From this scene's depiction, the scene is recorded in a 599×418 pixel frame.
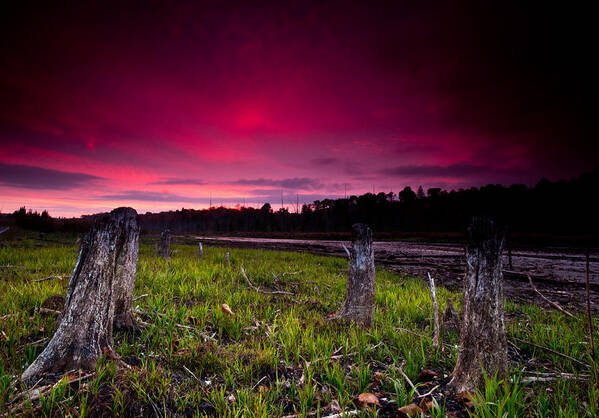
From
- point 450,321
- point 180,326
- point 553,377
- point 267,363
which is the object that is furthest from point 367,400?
point 180,326

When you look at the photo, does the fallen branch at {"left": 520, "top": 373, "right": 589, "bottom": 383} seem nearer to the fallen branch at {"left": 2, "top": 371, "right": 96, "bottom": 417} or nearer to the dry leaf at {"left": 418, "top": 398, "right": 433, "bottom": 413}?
the dry leaf at {"left": 418, "top": 398, "right": 433, "bottom": 413}

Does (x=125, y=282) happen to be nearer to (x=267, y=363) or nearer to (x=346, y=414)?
(x=267, y=363)

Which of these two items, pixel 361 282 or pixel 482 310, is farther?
pixel 361 282

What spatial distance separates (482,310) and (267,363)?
2.25 m

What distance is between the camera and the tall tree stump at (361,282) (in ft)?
14.2

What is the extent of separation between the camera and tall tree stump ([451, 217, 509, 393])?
7.82ft

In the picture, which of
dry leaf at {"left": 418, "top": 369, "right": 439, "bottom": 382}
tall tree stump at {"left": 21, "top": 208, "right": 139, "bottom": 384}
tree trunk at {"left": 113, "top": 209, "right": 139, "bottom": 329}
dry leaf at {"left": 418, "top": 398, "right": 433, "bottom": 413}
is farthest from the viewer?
tree trunk at {"left": 113, "top": 209, "right": 139, "bottom": 329}

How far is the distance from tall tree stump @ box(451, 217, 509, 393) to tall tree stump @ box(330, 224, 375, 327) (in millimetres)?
1867

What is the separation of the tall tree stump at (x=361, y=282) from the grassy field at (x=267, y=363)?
0.29 metres

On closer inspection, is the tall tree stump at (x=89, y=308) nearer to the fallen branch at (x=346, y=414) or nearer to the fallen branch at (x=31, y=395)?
the fallen branch at (x=31, y=395)

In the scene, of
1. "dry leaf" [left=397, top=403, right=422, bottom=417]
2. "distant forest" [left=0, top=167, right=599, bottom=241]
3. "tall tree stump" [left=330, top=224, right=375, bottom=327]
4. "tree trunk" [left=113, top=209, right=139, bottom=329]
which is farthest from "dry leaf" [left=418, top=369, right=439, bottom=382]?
"distant forest" [left=0, top=167, right=599, bottom=241]

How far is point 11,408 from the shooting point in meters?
2.04

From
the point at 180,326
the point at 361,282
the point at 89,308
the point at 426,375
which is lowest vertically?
the point at 426,375

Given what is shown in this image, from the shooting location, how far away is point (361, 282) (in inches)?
172
